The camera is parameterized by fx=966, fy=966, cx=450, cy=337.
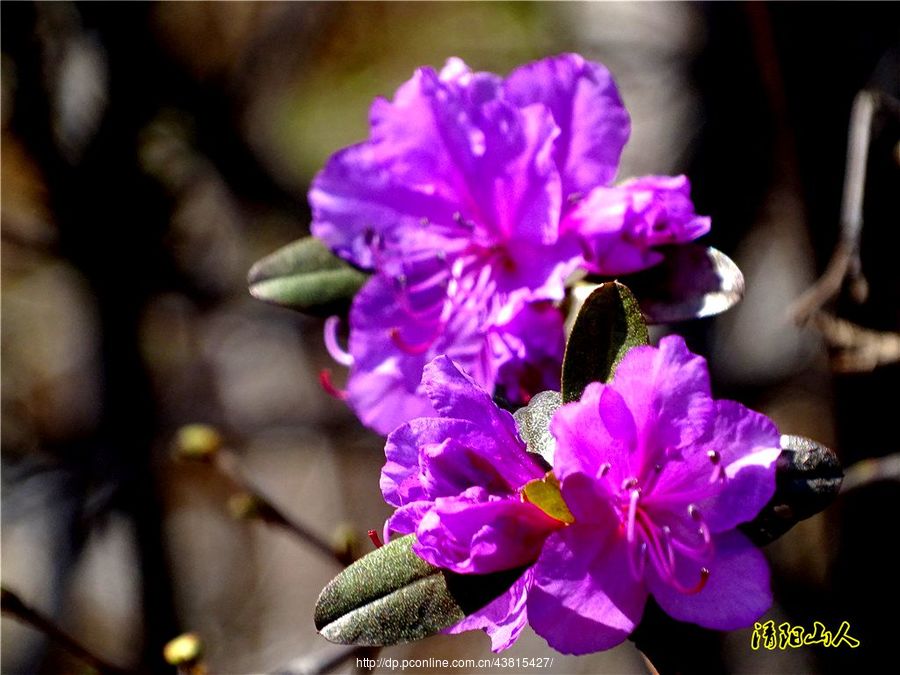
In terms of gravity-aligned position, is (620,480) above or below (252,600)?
above

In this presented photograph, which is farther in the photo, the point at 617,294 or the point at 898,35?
the point at 898,35

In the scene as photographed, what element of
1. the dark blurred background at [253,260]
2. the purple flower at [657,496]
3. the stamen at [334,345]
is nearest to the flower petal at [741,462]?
the purple flower at [657,496]

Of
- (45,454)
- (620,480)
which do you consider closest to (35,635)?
(45,454)

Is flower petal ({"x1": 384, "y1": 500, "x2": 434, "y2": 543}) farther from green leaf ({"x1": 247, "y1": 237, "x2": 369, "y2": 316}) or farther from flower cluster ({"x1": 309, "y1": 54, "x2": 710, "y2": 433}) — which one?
green leaf ({"x1": 247, "y1": 237, "x2": 369, "y2": 316})

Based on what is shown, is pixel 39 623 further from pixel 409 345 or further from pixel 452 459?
pixel 452 459

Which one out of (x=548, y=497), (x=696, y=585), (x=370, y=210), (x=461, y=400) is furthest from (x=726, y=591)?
(x=370, y=210)

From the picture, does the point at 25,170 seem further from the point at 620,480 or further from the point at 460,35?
the point at 620,480

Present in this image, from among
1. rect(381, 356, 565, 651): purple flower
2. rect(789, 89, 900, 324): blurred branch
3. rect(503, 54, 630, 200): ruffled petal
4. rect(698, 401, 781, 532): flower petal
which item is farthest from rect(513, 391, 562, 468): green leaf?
rect(789, 89, 900, 324): blurred branch
